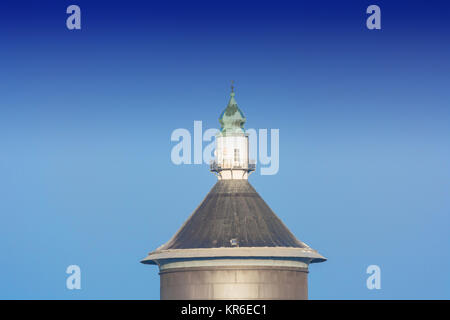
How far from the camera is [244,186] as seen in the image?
147875 millimetres

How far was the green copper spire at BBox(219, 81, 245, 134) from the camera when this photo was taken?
495ft

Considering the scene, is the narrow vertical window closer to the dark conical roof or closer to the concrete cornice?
the dark conical roof

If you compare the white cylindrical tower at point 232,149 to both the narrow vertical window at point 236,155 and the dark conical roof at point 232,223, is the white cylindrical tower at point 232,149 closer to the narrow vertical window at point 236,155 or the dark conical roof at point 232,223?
the narrow vertical window at point 236,155

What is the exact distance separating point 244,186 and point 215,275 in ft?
30.7

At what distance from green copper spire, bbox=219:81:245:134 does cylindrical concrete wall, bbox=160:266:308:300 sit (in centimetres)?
1400

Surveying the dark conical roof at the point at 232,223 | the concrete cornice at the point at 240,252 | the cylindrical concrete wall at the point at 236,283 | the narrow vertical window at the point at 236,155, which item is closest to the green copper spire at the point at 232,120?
the narrow vertical window at the point at 236,155

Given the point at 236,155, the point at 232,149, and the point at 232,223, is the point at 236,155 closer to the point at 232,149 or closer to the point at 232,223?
the point at 232,149

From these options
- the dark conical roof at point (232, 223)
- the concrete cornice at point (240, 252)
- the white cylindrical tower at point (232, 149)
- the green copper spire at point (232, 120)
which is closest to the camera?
the concrete cornice at point (240, 252)

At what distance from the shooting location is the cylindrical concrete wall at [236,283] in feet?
466

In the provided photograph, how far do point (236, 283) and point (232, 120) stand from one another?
16.4 meters

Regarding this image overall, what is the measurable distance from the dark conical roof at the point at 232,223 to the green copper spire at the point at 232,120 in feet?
16.7

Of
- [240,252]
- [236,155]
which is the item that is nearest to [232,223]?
[240,252]

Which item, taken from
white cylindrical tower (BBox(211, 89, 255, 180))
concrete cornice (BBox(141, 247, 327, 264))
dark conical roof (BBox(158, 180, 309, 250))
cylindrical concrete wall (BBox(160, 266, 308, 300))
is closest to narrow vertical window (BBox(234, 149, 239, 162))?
white cylindrical tower (BBox(211, 89, 255, 180))
